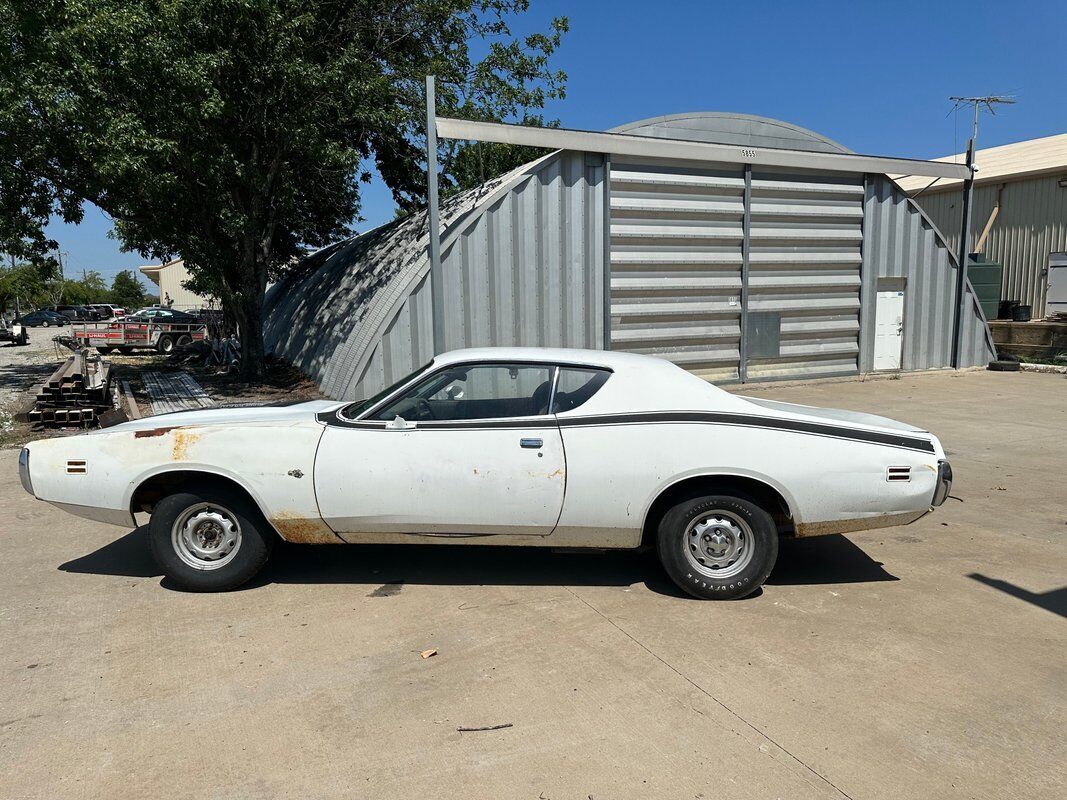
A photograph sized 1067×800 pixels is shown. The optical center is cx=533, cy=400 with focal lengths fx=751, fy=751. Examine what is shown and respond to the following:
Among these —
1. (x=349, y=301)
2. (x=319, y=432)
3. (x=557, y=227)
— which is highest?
(x=557, y=227)

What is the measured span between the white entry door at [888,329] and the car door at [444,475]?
49.6 feet

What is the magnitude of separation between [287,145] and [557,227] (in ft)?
16.6

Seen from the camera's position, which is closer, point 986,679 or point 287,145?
point 986,679

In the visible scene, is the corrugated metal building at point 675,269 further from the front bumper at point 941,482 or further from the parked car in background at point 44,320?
the parked car in background at point 44,320

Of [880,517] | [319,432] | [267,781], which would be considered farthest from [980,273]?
[267,781]

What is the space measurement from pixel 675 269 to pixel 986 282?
36.6ft

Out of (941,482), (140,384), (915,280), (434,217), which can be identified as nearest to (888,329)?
(915,280)

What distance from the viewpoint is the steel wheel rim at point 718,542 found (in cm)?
445

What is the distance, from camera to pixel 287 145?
13.4 meters

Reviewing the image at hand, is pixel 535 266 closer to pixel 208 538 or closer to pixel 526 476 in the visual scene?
pixel 526 476

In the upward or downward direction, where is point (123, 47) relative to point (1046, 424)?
upward

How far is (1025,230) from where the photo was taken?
23.5 meters

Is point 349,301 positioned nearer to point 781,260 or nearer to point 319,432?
point 781,260

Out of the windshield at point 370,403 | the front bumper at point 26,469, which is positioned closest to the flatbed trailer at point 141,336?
the front bumper at point 26,469
